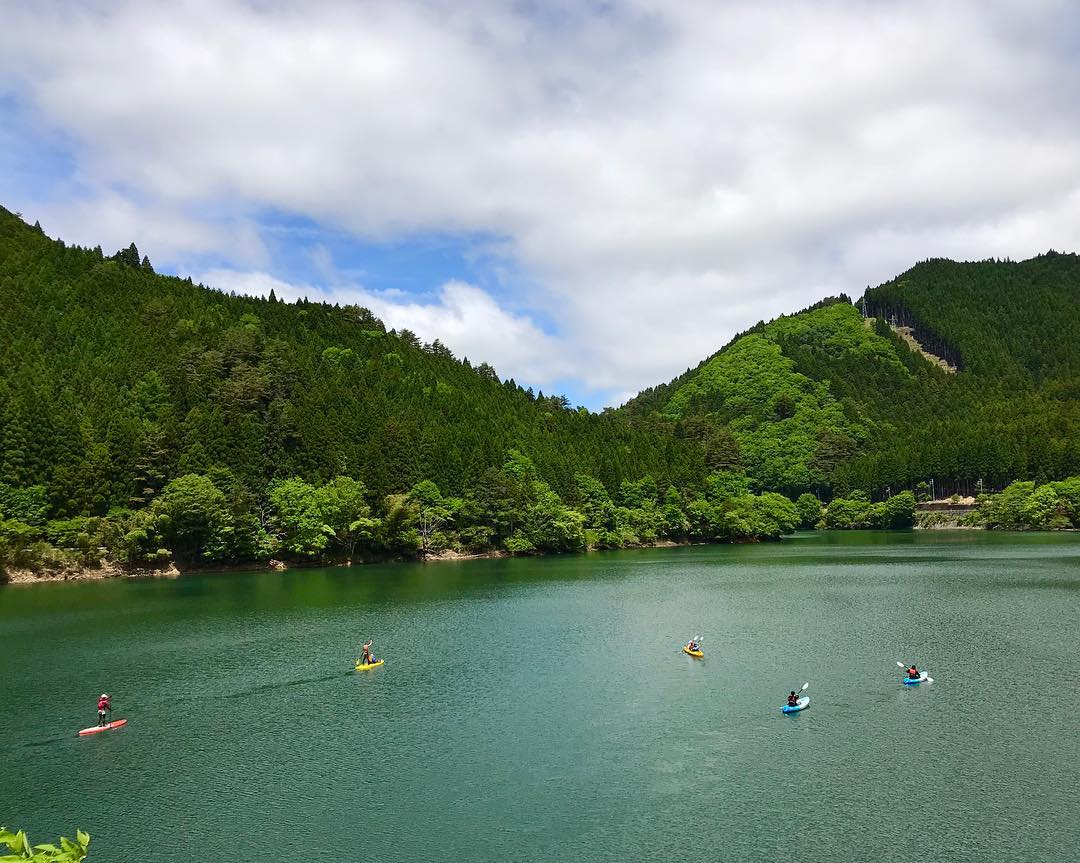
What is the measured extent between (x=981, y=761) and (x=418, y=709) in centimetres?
2119

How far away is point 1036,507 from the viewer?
457 ft

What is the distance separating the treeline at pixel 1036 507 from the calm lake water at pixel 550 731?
97795mm

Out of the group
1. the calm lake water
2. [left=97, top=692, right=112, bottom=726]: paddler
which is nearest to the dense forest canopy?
the calm lake water

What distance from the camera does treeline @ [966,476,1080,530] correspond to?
5463 inches

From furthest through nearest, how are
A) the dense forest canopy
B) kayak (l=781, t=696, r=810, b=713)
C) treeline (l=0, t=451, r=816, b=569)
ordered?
the dense forest canopy, treeline (l=0, t=451, r=816, b=569), kayak (l=781, t=696, r=810, b=713)

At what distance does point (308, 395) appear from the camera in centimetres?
11462

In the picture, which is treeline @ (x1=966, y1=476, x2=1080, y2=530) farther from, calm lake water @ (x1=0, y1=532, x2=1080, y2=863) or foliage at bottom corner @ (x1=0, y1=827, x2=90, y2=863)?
foliage at bottom corner @ (x1=0, y1=827, x2=90, y2=863)

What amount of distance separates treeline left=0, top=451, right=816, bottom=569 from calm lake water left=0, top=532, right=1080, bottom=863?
24.1 m

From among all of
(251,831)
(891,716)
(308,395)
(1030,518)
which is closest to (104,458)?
(308,395)

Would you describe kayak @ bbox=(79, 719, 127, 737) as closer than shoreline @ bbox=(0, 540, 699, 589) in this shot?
Yes

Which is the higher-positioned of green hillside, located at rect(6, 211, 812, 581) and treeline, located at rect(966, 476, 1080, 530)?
green hillside, located at rect(6, 211, 812, 581)

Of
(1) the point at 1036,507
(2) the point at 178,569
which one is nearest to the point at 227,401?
(2) the point at 178,569

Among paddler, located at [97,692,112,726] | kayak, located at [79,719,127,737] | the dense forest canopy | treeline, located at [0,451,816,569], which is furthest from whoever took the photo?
the dense forest canopy

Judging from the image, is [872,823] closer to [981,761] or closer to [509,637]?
[981,761]
